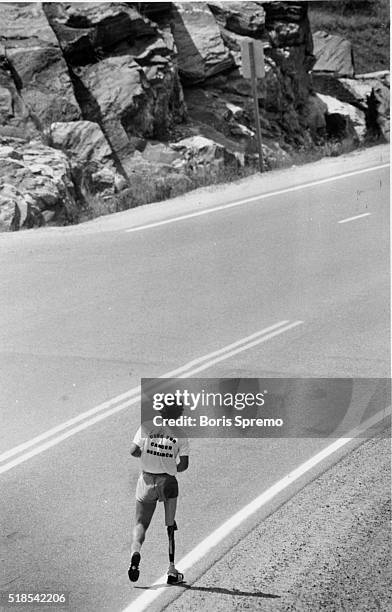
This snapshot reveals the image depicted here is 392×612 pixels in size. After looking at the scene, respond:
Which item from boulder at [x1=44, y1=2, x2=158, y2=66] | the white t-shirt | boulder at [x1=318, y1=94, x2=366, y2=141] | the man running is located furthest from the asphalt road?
boulder at [x1=318, y1=94, x2=366, y2=141]

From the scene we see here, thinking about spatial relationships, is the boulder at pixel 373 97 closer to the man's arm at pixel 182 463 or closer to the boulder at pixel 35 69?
the boulder at pixel 35 69

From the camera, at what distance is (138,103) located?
23.2m

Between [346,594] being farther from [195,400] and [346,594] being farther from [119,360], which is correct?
[119,360]

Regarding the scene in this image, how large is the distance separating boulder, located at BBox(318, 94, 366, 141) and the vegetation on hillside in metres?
11.9

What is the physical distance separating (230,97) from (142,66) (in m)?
3.61

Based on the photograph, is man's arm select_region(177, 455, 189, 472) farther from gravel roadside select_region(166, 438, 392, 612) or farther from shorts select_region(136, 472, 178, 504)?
gravel roadside select_region(166, 438, 392, 612)

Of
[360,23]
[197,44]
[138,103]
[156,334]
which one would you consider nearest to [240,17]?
[197,44]

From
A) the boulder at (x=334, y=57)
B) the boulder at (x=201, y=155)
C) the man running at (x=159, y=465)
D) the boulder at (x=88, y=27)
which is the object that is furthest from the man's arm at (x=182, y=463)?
the boulder at (x=334, y=57)

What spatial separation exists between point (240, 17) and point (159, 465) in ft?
78.2

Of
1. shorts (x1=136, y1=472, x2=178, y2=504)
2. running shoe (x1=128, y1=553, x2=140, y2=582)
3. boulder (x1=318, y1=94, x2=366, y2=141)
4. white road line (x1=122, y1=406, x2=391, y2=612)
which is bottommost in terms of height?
boulder (x1=318, y1=94, x2=366, y2=141)

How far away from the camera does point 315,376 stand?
1055cm

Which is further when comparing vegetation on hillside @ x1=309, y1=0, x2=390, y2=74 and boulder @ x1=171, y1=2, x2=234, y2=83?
vegetation on hillside @ x1=309, y1=0, x2=390, y2=74

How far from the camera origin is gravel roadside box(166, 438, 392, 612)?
6383mm

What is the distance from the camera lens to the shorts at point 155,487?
19.1 feet
